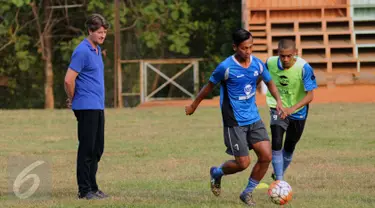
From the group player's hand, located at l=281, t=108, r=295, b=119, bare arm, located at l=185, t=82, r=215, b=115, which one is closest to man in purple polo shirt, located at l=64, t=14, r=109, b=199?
bare arm, located at l=185, t=82, r=215, b=115

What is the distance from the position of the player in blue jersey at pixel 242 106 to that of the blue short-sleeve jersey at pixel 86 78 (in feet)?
3.44

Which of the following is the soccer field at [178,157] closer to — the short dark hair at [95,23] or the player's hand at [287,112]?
the player's hand at [287,112]

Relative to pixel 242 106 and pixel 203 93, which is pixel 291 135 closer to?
pixel 242 106

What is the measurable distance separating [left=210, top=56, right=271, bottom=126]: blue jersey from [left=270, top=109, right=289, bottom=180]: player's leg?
140 cm

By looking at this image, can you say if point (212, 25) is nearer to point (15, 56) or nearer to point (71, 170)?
point (15, 56)

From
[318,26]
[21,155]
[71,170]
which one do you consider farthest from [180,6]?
[71,170]

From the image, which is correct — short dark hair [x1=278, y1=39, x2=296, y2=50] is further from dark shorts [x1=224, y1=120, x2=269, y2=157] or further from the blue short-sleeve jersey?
the blue short-sleeve jersey

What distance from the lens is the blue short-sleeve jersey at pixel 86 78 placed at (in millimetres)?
10633

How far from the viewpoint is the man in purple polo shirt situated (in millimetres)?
10633

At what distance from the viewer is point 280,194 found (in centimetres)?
1004

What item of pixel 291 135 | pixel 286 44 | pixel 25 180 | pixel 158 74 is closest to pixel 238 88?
pixel 286 44

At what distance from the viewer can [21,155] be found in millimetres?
16828

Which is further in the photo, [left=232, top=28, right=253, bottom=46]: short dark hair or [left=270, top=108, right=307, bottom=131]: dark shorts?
[left=270, top=108, right=307, bottom=131]: dark shorts

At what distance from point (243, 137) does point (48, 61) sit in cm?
2593
